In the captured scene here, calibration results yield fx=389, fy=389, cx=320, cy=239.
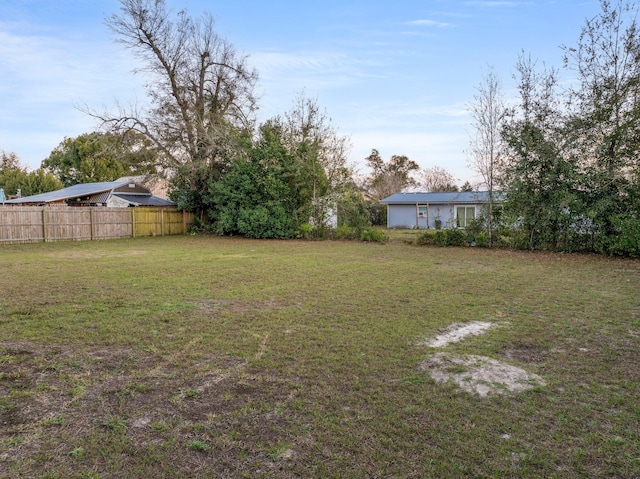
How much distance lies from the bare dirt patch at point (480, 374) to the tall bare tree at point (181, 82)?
17.5 m

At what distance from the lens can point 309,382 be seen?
3.24 metres

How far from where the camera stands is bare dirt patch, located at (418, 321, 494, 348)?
4168 millimetres

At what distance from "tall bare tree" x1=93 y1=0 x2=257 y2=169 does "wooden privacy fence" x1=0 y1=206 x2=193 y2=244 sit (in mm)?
2988

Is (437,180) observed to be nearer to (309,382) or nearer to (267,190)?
(267,190)

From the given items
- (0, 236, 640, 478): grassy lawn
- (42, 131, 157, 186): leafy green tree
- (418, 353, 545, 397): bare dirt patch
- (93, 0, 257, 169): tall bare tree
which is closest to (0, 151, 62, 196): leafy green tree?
(42, 131, 157, 186): leafy green tree

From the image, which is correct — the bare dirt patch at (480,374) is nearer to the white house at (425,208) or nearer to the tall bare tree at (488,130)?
the tall bare tree at (488,130)

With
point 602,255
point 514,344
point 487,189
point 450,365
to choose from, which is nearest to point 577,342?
point 514,344

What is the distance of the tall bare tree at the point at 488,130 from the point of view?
12977 millimetres

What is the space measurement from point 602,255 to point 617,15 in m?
6.78

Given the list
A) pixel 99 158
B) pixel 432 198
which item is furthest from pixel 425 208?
pixel 99 158

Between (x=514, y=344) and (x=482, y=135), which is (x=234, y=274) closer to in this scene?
(x=514, y=344)

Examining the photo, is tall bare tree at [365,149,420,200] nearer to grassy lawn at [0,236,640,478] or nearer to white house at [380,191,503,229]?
white house at [380,191,503,229]

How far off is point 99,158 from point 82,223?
18.5 m

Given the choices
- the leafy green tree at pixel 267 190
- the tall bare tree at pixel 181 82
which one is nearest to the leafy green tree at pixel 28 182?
the tall bare tree at pixel 181 82
